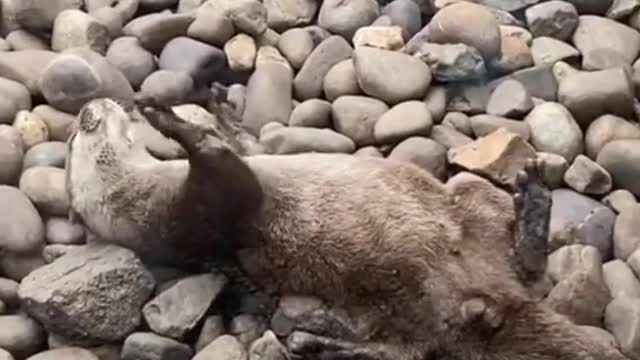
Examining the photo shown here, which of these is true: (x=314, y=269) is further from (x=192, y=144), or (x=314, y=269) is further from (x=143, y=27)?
(x=143, y=27)

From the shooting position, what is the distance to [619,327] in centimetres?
194

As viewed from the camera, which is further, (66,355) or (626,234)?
(626,234)

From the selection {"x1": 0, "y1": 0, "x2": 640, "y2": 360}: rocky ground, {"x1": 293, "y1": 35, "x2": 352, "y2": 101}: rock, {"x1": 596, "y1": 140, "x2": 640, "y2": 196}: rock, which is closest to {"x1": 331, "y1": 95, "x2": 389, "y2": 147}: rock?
{"x1": 0, "y1": 0, "x2": 640, "y2": 360}: rocky ground

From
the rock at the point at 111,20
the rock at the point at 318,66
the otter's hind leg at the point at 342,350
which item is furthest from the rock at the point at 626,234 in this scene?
the rock at the point at 111,20

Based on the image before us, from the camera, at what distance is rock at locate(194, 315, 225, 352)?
6.48 ft

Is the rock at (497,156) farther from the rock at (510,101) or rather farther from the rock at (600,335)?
the rock at (600,335)

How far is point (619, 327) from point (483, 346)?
240mm


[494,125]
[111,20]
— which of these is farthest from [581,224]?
[111,20]

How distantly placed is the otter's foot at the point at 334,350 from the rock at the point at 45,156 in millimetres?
665

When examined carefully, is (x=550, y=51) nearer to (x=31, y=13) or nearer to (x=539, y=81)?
(x=539, y=81)

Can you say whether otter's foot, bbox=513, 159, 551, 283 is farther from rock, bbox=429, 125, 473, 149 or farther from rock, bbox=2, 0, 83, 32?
rock, bbox=2, 0, 83, 32

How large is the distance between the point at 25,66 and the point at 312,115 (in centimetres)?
59

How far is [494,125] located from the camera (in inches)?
91.7

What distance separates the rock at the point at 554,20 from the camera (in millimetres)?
2561
